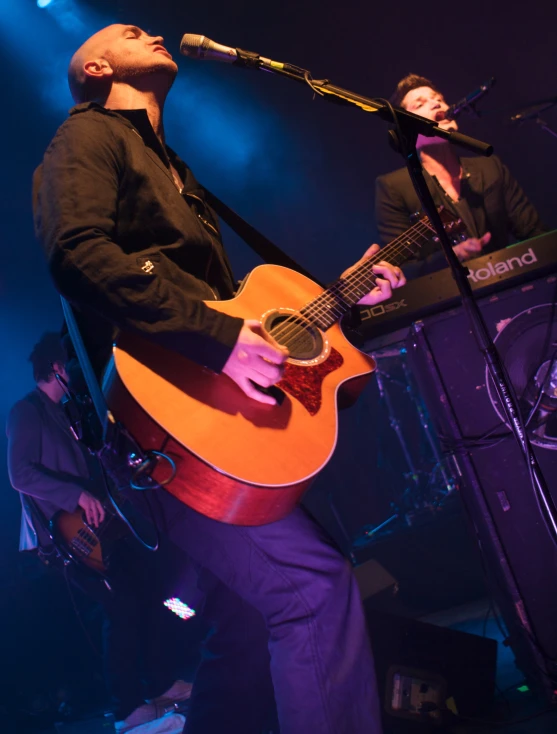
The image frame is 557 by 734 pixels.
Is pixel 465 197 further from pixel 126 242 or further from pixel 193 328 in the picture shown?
pixel 193 328

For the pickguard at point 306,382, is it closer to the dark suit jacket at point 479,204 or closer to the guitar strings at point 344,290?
the guitar strings at point 344,290

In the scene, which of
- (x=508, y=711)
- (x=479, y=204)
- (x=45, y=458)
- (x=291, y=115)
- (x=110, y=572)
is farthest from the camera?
(x=291, y=115)

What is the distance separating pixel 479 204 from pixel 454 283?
150cm

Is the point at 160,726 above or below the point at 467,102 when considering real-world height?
below

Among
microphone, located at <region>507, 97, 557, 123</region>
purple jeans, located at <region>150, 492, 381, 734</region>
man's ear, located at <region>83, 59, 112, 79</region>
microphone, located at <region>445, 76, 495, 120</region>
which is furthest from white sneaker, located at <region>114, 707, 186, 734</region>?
microphone, located at <region>507, 97, 557, 123</region>

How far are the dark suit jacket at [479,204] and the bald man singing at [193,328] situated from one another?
6.65 ft

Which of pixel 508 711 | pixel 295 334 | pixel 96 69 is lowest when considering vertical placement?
pixel 508 711

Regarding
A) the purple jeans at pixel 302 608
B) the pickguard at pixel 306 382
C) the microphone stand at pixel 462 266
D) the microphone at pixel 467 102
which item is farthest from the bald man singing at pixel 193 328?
the microphone at pixel 467 102

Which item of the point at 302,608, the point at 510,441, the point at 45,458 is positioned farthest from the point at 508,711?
the point at 45,458

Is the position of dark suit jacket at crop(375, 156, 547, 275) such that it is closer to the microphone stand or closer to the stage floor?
the microphone stand

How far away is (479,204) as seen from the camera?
3.92 meters

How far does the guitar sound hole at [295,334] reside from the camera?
200 cm

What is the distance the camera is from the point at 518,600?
7.82 feet

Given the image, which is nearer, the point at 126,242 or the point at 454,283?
the point at 126,242
